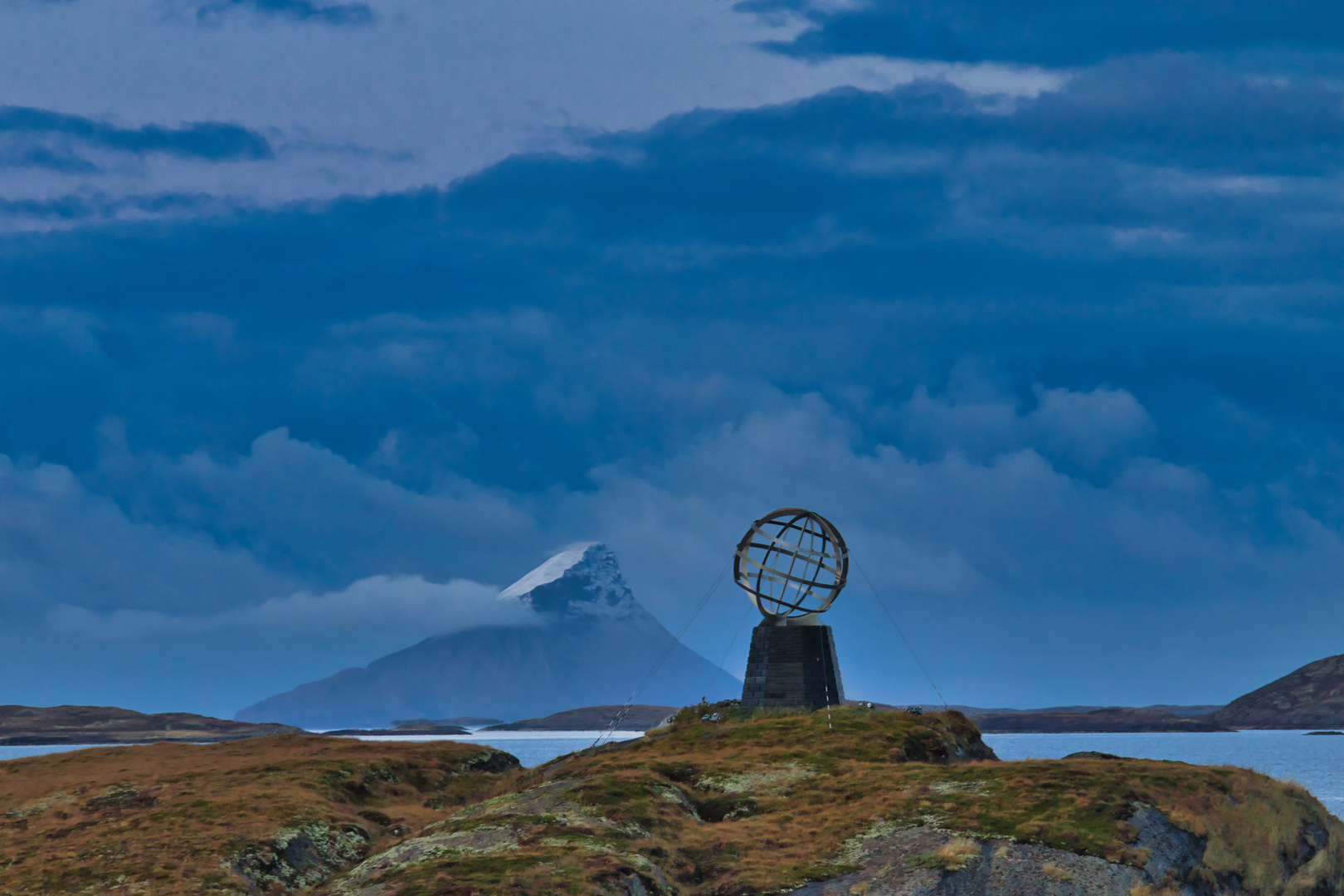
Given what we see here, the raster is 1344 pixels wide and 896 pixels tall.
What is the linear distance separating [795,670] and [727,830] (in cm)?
2509

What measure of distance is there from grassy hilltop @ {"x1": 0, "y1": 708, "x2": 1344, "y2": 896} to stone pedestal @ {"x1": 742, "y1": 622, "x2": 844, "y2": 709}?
293 inches

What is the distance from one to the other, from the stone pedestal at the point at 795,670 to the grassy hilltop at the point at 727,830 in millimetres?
A: 7450

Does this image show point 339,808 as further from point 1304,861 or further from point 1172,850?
point 1304,861

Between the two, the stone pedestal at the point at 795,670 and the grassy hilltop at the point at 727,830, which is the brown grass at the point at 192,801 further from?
the stone pedestal at the point at 795,670

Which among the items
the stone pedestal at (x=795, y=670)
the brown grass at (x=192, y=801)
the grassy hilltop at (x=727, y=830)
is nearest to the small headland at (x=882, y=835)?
the grassy hilltop at (x=727, y=830)

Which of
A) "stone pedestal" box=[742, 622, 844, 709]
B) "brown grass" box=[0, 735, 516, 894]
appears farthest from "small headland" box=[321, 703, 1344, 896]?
"stone pedestal" box=[742, 622, 844, 709]

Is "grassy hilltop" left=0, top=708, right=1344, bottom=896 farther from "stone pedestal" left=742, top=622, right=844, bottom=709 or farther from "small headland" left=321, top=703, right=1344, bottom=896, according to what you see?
"stone pedestal" left=742, top=622, right=844, bottom=709

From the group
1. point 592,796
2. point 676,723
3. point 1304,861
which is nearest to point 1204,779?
point 1304,861

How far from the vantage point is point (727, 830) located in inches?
1647

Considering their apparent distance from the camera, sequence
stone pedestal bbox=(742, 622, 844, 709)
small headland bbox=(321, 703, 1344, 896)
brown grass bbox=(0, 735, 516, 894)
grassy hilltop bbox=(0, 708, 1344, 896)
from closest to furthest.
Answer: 1. small headland bbox=(321, 703, 1344, 896)
2. grassy hilltop bbox=(0, 708, 1344, 896)
3. brown grass bbox=(0, 735, 516, 894)
4. stone pedestal bbox=(742, 622, 844, 709)

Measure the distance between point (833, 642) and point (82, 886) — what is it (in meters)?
42.7

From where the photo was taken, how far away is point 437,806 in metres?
60.6

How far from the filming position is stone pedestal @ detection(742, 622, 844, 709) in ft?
216

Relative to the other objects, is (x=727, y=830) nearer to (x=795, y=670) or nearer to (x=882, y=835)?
(x=882, y=835)
